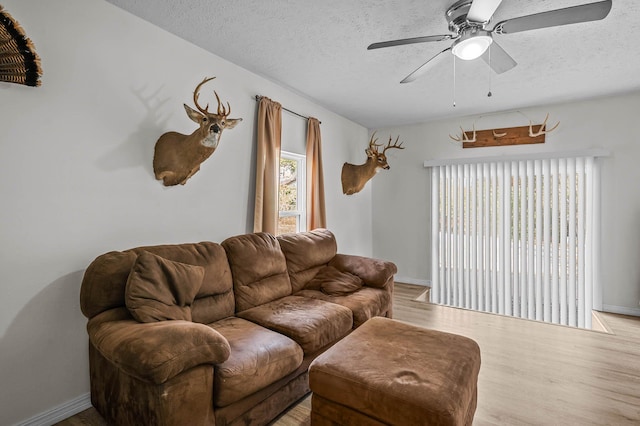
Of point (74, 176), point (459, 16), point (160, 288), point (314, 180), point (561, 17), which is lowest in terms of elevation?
point (160, 288)

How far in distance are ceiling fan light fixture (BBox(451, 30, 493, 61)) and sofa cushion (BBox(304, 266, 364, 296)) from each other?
2.13 m

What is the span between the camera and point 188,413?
1.45 metres

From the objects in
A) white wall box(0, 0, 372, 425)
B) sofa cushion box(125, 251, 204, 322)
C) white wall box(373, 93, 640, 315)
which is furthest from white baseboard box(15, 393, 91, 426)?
white wall box(373, 93, 640, 315)

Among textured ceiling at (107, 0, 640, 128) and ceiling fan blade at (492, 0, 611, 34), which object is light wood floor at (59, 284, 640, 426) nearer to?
ceiling fan blade at (492, 0, 611, 34)

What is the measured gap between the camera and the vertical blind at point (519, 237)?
395 centimetres

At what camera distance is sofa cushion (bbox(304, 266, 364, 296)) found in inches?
118

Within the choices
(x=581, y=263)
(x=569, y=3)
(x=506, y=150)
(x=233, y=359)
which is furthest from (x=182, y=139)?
(x=581, y=263)

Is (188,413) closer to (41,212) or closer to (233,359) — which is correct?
(233,359)

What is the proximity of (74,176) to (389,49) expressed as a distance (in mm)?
2540

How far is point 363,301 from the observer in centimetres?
283

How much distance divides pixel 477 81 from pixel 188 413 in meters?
3.81

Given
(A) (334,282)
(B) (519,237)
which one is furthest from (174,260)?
(B) (519,237)

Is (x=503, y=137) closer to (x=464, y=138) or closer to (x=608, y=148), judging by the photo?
(x=464, y=138)

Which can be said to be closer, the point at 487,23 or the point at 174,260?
the point at 487,23
